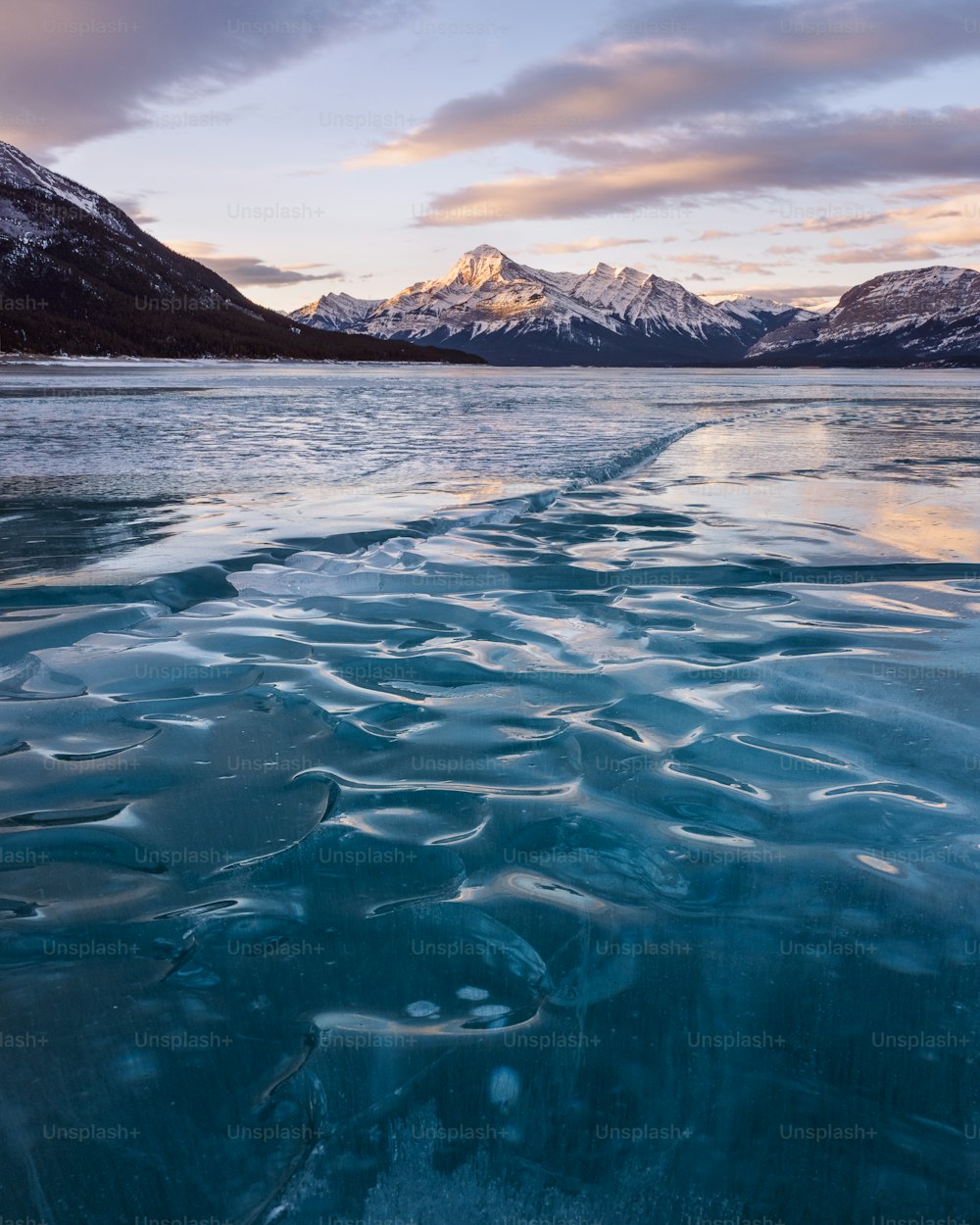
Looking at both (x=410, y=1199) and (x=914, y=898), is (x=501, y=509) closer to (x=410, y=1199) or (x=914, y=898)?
(x=914, y=898)

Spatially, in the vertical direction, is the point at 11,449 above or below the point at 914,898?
above

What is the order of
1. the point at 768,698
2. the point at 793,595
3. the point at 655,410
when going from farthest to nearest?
the point at 655,410, the point at 793,595, the point at 768,698

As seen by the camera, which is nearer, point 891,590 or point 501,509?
point 891,590

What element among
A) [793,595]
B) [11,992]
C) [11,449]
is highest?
[11,449]

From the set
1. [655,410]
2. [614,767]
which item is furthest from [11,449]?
[655,410]

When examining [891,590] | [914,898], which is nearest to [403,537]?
[891,590]

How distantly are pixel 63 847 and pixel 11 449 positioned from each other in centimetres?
1416

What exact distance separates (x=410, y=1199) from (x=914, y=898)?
6.48ft

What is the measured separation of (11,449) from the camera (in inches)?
602

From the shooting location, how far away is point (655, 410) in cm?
2966

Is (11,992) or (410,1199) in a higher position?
(11,992)

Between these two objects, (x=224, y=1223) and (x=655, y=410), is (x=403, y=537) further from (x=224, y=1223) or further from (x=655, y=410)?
(x=655, y=410)

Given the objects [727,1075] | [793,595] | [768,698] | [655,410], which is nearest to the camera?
[727,1075]

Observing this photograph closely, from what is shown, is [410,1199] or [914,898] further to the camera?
[914,898]
